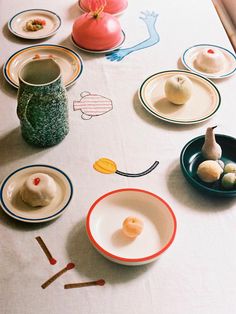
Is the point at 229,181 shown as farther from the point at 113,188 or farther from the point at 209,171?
the point at 113,188

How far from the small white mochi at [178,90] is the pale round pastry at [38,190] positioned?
376mm

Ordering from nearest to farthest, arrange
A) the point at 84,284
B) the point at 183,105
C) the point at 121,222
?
the point at 84,284
the point at 121,222
the point at 183,105

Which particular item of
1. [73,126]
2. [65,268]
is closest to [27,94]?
[73,126]

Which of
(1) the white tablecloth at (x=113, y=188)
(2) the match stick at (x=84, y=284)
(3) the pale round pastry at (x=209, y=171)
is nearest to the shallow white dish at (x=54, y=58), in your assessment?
(1) the white tablecloth at (x=113, y=188)

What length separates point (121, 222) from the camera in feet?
2.55

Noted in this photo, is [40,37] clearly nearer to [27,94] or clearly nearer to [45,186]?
[27,94]

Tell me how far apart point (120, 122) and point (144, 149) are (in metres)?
0.10

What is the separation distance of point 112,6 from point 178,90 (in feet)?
1.52

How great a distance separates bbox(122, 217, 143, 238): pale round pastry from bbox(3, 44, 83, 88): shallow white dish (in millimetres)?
445

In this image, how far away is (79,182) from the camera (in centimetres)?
83

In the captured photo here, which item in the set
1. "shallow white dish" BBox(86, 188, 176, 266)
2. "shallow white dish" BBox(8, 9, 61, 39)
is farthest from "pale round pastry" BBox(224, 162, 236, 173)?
"shallow white dish" BBox(8, 9, 61, 39)

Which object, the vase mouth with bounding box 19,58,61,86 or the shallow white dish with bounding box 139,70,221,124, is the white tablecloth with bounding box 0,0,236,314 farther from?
the vase mouth with bounding box 19,58,61,86

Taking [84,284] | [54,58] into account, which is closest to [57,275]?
[84,284]

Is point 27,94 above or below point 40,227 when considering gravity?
above
